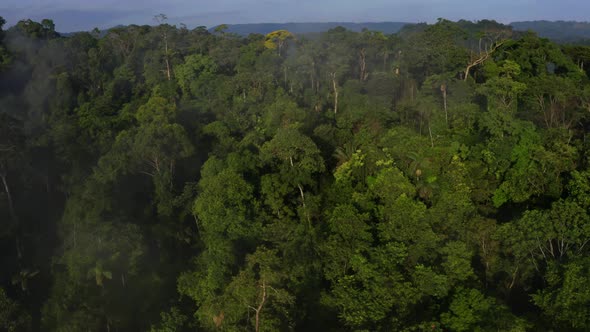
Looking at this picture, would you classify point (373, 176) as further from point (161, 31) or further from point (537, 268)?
point (161, 31)

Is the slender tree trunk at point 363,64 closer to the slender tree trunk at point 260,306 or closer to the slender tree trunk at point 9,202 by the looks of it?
the slender tree trunk at point 9,202

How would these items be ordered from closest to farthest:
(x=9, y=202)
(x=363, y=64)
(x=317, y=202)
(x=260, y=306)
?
1. (x=260, y=306)
2. (x=317, y=202)
3. (x=9, y=202)
4. (x=363, y=64)

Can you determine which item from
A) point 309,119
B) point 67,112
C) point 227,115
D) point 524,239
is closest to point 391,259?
point 524,239

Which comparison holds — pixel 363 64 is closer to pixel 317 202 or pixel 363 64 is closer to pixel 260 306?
pixel 317 202

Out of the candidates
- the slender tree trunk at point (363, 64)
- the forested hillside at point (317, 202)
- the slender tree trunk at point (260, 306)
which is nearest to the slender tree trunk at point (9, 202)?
the forested hillside at point (317, 202)

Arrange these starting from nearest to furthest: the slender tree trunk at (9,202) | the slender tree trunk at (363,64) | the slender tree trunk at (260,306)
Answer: the slender tree trunk at (260,306), the slender tree trunk at (9,202), the slender tree trunk at (363,64)

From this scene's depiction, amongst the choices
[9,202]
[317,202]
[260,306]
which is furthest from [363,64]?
[260,306]

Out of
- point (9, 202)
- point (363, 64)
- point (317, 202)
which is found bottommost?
point (9, 202)

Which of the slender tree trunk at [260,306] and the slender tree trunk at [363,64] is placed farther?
the slender tree trunk at [363,64]

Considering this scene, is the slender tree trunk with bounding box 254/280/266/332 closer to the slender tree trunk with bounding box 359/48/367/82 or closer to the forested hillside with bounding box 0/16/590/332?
the forested hillside with bounding box 0/16/590/332
